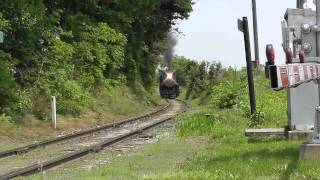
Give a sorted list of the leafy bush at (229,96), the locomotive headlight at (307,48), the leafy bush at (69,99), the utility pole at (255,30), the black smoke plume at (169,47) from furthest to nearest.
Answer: the black smoke plume at (169,47) < the utility pole at (255,30) < the leafy bush at (69,99) < the leafy bush at (229,96) < the locomotive headlight at (307,48)

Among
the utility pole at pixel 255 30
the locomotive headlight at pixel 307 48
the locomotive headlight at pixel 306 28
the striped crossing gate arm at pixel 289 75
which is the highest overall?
the utility pole at pixel 255 30

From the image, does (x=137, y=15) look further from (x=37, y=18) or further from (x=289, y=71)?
(x=289, y=71)

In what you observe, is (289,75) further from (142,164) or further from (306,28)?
(142,164)

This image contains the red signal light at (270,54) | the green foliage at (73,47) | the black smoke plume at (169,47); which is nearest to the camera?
the red signal light at (270,54)

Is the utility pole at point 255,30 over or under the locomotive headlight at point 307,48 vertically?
over

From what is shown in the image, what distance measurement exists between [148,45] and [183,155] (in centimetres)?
4699

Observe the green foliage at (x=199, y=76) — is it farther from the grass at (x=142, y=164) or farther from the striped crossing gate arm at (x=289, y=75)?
the striped crossing gate arm at (x=289, y=75)

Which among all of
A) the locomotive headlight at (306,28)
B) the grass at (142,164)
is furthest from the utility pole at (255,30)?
the locomotive headlight at (306,28)

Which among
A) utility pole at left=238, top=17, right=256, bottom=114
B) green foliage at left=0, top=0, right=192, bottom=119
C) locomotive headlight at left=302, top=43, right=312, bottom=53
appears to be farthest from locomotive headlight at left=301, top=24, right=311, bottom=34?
green foliage at left=0, top=0, right=192, bottom=119

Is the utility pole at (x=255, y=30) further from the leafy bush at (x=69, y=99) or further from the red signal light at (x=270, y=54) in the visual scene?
the red signal light at (x=270, y=54)

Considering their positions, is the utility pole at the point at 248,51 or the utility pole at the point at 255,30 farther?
the utility pole at the point at 255,30

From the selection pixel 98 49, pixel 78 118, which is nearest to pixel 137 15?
pixel 98 49

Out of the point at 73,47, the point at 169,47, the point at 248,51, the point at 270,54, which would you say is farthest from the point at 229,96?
the point at 169,47

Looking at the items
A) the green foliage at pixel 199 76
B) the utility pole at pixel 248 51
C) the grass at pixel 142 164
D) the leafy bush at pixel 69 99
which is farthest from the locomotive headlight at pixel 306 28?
the green foliage at pixel 199 76
